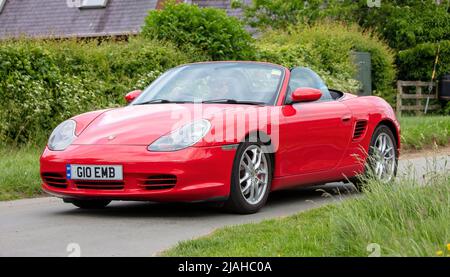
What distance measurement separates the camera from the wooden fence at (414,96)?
1083 inches

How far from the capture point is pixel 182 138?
782 centimetres

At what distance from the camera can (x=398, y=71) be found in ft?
96.6

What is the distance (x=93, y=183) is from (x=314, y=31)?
15060 millimetres

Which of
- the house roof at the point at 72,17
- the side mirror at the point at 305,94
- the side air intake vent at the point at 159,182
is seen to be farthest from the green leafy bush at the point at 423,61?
the side air intake vent at the point at 159,182

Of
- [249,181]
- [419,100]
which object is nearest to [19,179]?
[249,181]

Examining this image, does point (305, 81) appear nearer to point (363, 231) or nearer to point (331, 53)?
point (363, 231)

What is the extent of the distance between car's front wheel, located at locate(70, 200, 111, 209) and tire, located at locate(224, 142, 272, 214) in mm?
1242

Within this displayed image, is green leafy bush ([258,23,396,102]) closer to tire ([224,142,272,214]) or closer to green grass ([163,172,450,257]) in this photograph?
tire ([224,142,272,214])

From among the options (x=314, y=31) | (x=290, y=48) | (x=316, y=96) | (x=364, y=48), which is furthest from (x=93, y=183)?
(x=364, y=48)

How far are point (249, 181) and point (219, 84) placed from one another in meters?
1.19

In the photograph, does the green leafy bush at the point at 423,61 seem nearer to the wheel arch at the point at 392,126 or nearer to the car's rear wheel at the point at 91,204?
the wheel arch at the point at 392,126

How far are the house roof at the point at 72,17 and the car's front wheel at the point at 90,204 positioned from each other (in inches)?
819

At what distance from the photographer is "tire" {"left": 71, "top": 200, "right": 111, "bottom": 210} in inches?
336

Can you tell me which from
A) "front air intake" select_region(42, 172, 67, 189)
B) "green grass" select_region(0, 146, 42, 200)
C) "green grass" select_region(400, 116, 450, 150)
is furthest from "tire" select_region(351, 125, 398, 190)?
"green grass" select_region(400, 116, 450, 150)
